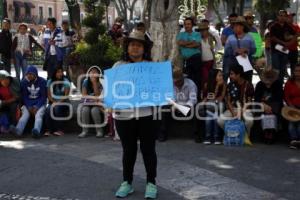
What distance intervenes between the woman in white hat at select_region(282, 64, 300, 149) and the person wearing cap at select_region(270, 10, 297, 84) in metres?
2.16

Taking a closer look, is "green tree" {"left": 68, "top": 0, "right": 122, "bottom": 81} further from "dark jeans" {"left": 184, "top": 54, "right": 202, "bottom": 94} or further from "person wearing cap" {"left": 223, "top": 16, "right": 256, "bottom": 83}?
"person wearing cap" {"left": 223, "top": 16, "right": 256, "bottom": 83}

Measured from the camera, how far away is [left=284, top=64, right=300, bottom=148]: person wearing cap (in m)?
8.23

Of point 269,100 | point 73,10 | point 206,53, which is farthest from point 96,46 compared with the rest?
point 73,10

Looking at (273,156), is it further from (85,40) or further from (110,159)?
(85,40)

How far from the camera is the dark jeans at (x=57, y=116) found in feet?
31.1

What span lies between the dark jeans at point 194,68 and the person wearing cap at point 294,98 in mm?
2008

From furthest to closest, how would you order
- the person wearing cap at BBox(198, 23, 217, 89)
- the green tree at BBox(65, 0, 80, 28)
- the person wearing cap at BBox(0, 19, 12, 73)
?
1. the green tree at BBox(65, 0, 80, 28)
2. the person wearing cap at BBox(0, 19, 12, 73)
3. the person wearing cap at BBox(198, 23, 217, 89)

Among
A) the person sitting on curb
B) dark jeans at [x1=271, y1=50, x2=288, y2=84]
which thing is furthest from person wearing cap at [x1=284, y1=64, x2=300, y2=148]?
the person sitting on curb

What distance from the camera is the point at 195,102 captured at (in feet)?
29.1

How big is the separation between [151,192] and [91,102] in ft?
13.4

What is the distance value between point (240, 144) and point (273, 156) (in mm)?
824

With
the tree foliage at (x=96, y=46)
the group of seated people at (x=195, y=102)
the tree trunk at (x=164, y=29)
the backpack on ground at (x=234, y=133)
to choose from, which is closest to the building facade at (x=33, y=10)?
the tree foliage at (x=96, y=46)

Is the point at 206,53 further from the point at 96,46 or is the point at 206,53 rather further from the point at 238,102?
the point at 96,46

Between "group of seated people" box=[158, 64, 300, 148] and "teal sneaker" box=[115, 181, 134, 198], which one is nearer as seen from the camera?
"teal sneaker" box=[115, 181, 134, 198]
